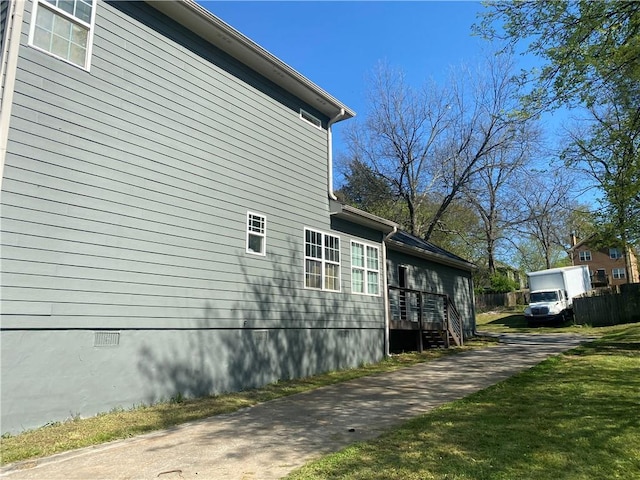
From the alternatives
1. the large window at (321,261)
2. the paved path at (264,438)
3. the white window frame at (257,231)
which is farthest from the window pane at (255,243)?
the paved path at (264,438)

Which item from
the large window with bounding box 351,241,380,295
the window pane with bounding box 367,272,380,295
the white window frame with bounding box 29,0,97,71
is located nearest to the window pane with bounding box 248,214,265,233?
the large window with bounding box 351,241,380,295

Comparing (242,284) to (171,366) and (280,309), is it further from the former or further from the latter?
(171,366)

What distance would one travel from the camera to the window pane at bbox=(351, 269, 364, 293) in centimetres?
1333

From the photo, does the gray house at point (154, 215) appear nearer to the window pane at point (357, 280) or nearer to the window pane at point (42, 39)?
the window pane at point (42, 39)

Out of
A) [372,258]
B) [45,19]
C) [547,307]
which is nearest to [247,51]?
[45,19]

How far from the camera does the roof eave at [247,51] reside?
9008 mm

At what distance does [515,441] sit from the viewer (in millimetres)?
5230

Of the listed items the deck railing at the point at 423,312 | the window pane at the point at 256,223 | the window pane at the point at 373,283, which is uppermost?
the window pane at the point at 256,223

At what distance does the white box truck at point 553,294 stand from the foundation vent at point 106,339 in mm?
26369

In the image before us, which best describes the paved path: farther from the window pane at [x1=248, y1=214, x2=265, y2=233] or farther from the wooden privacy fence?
the wooden privacy fence

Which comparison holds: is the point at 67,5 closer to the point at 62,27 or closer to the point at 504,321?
the point at 62,27

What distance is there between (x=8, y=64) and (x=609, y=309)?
3028 centimetres

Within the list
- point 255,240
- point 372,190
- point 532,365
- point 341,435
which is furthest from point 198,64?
point 372,190

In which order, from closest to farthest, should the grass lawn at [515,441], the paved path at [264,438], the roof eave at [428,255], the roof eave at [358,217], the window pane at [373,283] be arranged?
the grass lawn at [515,441] < the paved path at [264,438] < the roof eave at [358,217] < the window pane at [373,283] < the roof eave at [428,255]
